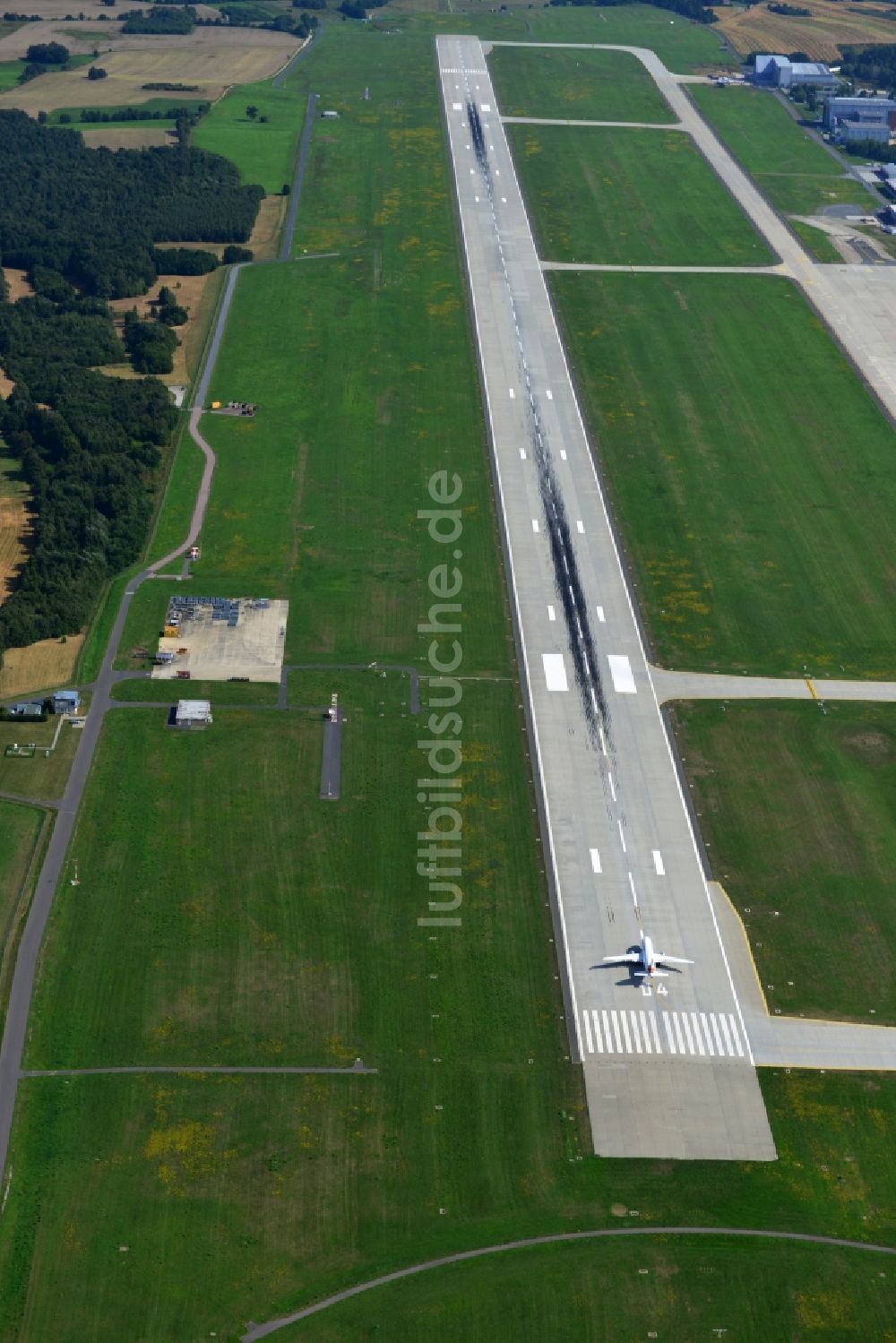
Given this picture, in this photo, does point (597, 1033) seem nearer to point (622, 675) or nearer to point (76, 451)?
point (622, 675)

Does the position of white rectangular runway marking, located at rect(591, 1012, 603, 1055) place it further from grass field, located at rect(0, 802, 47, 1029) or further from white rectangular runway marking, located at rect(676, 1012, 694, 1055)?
grass field, located at rect(0, 802, 47, 1029)

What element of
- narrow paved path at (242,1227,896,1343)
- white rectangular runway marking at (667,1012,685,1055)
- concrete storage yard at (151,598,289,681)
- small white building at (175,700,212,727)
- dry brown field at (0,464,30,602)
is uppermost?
dry brown field at (0,464,30,602)

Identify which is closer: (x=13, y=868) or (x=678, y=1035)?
(x=678, y=1035)

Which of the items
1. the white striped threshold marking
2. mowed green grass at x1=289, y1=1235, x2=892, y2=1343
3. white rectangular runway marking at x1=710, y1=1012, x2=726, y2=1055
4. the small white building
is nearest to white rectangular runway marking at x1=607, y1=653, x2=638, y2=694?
the small white building

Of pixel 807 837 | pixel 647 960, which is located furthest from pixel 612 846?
pixel 807 837

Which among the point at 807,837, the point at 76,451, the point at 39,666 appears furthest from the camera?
the point at 76,451

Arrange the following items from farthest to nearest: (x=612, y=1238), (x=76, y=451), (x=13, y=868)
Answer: (x=76, y=451), (x=13, y=868), (x=612, y=1238)

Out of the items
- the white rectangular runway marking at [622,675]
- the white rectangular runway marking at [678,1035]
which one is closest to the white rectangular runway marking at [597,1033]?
the white rectangular runway marking at [678,1035]
